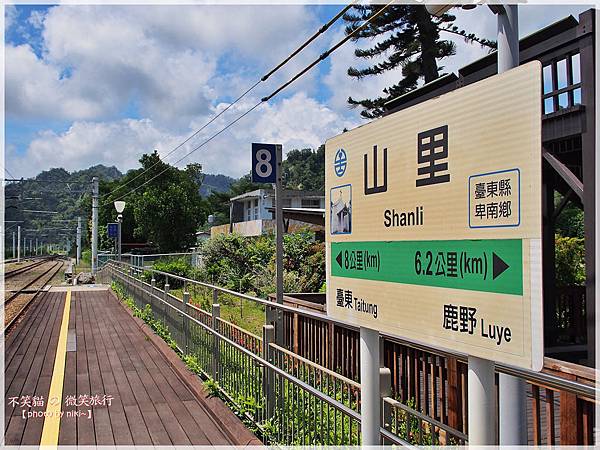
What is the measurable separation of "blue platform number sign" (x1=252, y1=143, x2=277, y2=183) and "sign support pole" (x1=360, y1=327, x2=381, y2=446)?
3.61 m

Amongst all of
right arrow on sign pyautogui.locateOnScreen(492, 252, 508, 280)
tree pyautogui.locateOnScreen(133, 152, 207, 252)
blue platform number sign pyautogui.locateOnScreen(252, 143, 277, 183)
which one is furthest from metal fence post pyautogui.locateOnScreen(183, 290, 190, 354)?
tree pyautogui.locateOnScreen(133, 152, 207, 252)

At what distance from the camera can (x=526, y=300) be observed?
5.58 ft

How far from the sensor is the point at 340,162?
2.78 meters

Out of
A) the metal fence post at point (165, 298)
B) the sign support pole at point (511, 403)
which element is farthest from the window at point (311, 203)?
the sign support pole at point (511, 403)

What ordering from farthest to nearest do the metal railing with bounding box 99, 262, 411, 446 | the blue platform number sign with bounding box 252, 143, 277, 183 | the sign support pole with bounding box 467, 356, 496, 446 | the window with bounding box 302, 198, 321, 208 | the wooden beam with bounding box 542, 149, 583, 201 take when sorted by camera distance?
the window with bounding box 302, 198, 321, 208 < the wooden beam with bounding box 542, 149, 583, 201 < the blue platform number sign with bounding box 252, 143, 277, 183 < the metal railing with bounding box 99, 262, 411, 446 < the sign support pole with bounding box 467, 356, 496, 446

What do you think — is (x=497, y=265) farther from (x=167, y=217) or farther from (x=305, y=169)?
(x=305, y=169)

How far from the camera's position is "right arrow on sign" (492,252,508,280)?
1.79m

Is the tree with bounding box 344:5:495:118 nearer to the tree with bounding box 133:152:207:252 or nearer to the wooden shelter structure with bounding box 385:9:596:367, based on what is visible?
the wooden shelter structure with bounding box 385:9:596:367

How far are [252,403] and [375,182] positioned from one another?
2816 mm

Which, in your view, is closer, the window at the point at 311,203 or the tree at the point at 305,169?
the window at the point at 311,203

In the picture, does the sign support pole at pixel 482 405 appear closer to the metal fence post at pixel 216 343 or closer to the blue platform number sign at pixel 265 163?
the metal fence post at pixel 216 343

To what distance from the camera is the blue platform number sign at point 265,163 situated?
6074 millimetres

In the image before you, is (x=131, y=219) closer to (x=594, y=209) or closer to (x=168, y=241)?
(x=168, y=241)

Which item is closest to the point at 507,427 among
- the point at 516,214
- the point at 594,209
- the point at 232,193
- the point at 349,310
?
the point at 349,310
